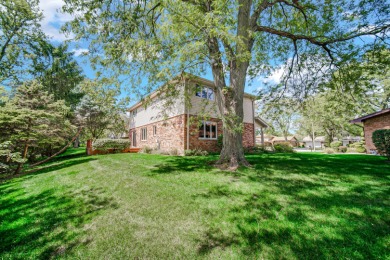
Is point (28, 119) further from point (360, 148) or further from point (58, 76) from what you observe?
point (360, 148)

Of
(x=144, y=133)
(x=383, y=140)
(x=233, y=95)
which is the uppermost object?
(x=233, y=95)

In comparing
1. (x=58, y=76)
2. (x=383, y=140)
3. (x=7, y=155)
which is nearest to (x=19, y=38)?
(x=58, y=76)

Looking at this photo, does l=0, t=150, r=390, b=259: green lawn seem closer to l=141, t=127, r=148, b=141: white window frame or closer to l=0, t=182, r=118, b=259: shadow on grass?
l=0, t=182, r=118, b=259: shadow on grass

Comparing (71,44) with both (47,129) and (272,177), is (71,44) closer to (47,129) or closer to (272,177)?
(47,129)

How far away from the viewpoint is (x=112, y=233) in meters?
2.75

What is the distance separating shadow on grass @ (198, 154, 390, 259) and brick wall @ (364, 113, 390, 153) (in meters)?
13.7

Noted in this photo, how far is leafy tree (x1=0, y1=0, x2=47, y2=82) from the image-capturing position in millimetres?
15295

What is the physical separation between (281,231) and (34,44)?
25.4m

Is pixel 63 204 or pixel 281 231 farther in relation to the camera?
pixel 63 204

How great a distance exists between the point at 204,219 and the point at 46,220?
3.12 metres

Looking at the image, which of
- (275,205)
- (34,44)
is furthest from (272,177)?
(34,44)

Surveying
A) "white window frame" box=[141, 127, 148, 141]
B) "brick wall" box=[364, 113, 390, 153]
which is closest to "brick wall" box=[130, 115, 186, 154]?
"white window frame" box=[141, 127, 148, 141]

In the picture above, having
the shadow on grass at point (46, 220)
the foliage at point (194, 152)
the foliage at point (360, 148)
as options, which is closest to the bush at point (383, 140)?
the foliage at point (194, 152)

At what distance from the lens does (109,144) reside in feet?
52.0
